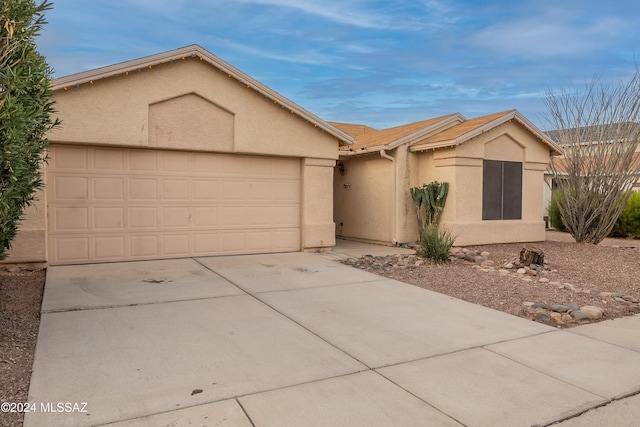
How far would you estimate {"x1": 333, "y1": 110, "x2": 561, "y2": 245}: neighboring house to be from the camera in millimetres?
12602

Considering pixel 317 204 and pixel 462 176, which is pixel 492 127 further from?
pixel 317 204

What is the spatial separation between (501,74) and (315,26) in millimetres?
8475

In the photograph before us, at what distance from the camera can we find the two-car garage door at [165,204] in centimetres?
921

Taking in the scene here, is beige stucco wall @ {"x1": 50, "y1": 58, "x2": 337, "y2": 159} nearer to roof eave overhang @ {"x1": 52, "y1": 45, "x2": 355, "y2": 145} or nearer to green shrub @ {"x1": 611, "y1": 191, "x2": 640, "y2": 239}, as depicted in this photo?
roof eave overhang @ {"x1": 52, "y1": 45, "x2": 355, "y2": 145}

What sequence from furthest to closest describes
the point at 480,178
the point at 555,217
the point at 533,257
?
the point at 555,217 → the point at 480,178 → the point at 533,257

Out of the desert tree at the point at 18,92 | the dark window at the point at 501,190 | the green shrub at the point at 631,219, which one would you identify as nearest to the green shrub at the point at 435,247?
the dark window at the point at 501,190

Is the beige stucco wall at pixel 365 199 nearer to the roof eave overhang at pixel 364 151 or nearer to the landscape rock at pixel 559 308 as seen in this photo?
the roof eave overhang at pixel 364 151

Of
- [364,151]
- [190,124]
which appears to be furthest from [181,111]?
[364,151]

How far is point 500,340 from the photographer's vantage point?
16.5 ft

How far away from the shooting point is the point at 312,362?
168 inches

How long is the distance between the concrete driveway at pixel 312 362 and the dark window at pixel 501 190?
6989 millimetres

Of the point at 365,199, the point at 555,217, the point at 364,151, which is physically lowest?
the point at 555,217

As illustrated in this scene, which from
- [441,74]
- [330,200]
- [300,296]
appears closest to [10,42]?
[300,296]

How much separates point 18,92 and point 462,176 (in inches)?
425
